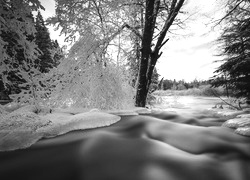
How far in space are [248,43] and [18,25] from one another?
23.0 feet

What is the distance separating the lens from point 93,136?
1367 mm

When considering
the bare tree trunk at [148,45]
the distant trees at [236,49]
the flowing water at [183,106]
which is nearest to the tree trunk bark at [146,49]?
the bare tree trunk at [148,45]

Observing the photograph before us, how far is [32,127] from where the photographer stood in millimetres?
1403

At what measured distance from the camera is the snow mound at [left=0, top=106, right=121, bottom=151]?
1211 mm

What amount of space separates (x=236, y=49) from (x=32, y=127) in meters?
7.57

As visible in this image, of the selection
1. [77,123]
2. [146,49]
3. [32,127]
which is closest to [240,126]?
[77,123]

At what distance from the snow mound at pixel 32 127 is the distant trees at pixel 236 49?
559 cm

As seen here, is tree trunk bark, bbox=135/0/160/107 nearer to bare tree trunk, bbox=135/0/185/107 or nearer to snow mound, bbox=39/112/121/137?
bare tree trunk, bbox=135/0/185/107

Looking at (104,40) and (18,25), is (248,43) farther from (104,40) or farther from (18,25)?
(18,25)

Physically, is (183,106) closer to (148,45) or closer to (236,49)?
(236,49)

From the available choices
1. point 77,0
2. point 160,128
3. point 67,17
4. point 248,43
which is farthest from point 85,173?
point 248,43

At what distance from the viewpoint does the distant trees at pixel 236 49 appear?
18.5 ft

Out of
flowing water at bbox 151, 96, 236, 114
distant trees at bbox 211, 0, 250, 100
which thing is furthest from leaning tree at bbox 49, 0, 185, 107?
distant trees at bbox 211, 0, 250, 100

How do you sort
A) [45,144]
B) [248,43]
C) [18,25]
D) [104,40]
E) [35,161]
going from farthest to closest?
[248,43] → [104,40] → [18,25] → [45,144] → [35,161]
